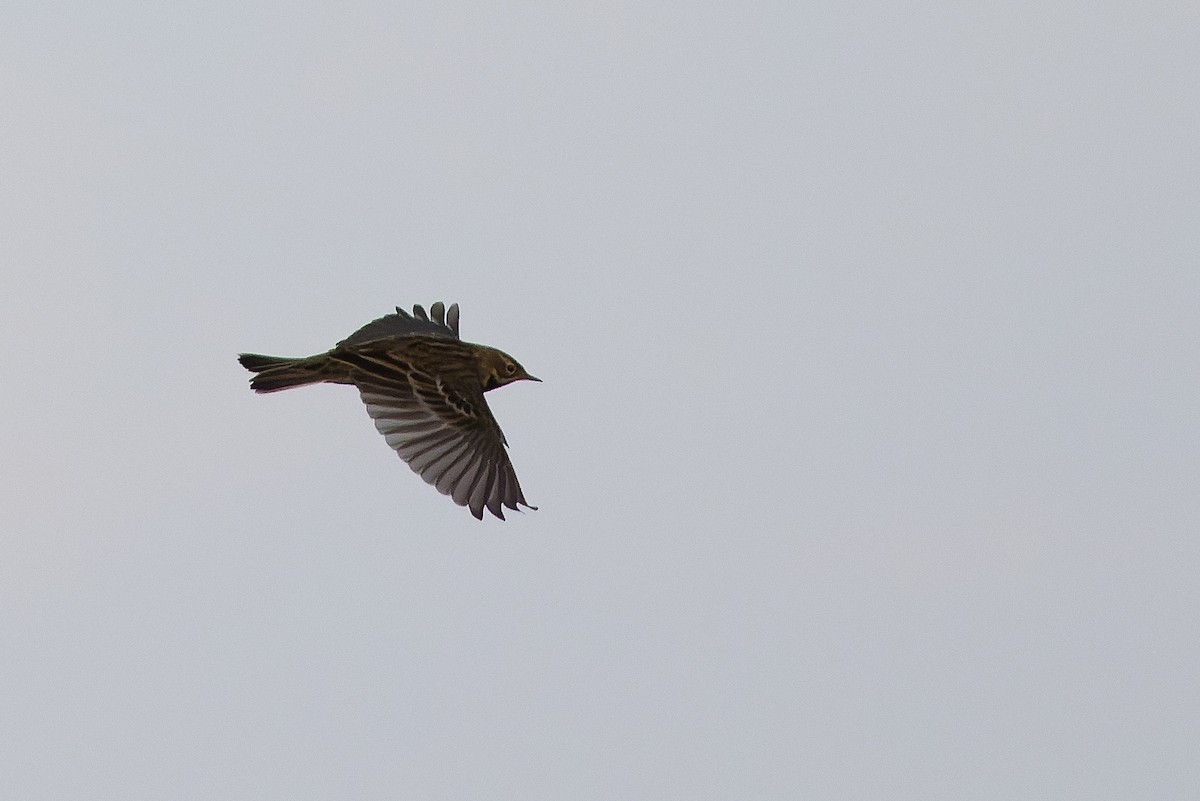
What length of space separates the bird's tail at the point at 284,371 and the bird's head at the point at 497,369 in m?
1.46

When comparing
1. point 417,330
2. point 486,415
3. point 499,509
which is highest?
point 417,330

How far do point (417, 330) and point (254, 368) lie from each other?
7.09ft

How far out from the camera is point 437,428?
14570mm

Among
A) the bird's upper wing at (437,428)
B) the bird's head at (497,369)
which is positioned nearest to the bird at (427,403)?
the bird's upper wing at (437,428)

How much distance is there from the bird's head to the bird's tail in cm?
146

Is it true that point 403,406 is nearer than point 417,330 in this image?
Yes

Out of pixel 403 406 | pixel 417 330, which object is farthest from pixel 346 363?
pixel 417 330

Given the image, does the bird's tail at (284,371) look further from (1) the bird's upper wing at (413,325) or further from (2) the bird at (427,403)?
(1) the bird's upper wing at (413,325)

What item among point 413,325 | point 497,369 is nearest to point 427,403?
point 497,369

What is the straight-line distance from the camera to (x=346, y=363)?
14.6 metres

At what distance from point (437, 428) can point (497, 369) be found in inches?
47.9

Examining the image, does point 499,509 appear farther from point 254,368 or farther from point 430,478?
point 254,368

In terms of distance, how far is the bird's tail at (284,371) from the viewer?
47.3ft

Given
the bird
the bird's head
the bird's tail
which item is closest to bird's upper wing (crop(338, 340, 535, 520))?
the bird
